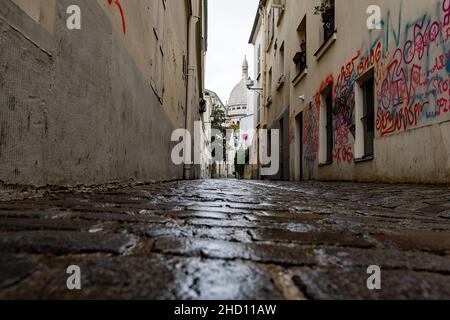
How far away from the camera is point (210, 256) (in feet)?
3.59

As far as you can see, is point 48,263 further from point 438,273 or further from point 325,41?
point 325,41

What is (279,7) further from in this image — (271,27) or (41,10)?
(41,10)

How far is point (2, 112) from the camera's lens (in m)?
2.03

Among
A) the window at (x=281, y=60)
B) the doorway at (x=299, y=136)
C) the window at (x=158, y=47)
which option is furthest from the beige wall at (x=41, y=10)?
the window at (x=281, y=60)

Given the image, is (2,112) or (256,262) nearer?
(256,262)

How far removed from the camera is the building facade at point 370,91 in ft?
14.3

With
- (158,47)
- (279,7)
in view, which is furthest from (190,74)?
(158,47)

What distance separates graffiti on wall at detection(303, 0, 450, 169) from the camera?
13.9ft

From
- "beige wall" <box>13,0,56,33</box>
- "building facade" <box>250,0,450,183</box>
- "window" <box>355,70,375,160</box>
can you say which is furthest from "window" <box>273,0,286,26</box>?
"beige wall" <box>13,0,56,33</box>

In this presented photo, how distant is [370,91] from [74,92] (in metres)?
5.13

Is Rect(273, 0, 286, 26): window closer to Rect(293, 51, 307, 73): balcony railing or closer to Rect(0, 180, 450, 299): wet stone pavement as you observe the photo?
Rect(293, 51, 307, 73): balcony railing

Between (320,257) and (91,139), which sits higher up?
(91,139)
